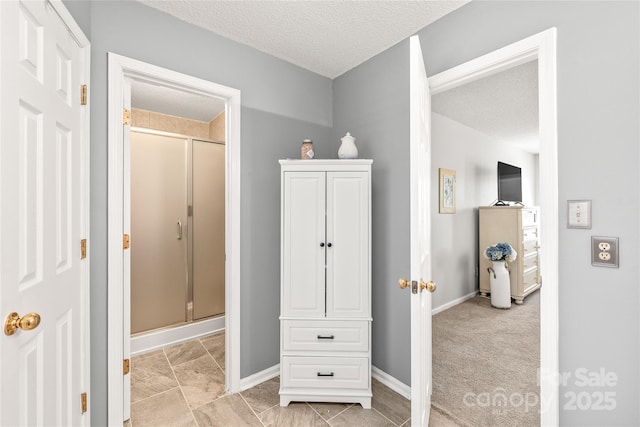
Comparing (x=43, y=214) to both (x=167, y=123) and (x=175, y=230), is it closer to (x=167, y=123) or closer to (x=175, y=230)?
(x=175, y=230)

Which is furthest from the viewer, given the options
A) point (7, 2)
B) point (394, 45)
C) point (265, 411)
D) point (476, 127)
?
point (476, 127)

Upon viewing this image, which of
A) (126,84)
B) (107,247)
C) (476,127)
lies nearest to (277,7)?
(126,84)

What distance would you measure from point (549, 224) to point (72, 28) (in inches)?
94.6

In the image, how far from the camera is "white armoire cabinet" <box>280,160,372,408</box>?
195 centimetres

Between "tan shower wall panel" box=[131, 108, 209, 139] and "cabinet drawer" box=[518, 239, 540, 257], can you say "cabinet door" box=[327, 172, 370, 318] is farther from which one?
"cabinet drawer" box=[518, 239, 540, 257]

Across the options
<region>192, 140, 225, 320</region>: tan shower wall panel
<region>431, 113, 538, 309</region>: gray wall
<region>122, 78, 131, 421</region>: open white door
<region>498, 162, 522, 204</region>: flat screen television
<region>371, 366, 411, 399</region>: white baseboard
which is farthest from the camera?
<region>498, 162, 522, 204</region>: flat screen television

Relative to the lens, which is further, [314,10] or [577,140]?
[314,10]

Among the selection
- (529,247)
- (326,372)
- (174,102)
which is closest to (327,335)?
Answer: (326,372)

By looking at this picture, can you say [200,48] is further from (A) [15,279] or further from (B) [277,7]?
(A) [15,279]

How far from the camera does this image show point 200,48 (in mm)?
1950

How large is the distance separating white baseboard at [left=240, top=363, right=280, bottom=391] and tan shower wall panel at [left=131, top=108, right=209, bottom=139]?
2.87 m

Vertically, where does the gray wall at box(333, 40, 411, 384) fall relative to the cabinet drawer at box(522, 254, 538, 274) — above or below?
above

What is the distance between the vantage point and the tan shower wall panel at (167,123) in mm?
3443

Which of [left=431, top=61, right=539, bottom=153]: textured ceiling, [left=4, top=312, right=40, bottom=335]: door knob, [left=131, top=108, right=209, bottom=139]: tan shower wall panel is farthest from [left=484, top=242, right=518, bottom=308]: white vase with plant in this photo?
[left=4, top=312, right=40, bottom=335]: door knob
